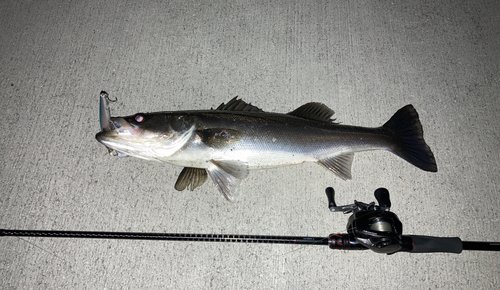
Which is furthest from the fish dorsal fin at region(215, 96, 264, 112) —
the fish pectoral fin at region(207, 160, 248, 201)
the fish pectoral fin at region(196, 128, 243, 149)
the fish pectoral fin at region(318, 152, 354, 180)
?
the fish pectoral fin at region(318, 152, 354, 180)

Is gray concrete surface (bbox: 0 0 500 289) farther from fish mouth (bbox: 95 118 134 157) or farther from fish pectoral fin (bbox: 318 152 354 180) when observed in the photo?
fish mouth (bbox: 95 118 134 157)

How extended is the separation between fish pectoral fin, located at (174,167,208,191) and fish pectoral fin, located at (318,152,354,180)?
790mm

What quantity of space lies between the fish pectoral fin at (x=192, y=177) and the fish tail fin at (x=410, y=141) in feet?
4.25

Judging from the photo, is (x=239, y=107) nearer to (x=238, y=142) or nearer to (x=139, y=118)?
(x=238, y=142)

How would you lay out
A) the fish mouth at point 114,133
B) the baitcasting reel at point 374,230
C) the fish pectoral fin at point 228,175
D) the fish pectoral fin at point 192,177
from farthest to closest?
the fish pectoral fin at point 192,177
the fish pectoral fin at point 228,175
the fish mouth at point 114,133
the baitcasting reel at point 374,230

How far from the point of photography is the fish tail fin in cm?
187

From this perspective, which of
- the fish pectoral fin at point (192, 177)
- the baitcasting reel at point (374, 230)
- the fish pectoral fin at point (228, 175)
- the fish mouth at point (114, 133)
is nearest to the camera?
the baitcasting reel at point (374, 230)

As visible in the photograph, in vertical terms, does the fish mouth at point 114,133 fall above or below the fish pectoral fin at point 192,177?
above

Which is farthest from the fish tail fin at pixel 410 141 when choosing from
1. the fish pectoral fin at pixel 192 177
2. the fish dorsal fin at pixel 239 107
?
the fish pectoral fin at pixel 192 177

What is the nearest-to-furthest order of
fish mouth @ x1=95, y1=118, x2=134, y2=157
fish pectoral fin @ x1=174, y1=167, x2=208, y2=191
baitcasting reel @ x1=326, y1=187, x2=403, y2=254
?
baitcasting reel @ x1=326, y1=187, x2=403, y2=254
fish mouth @ x1=95, y1=118, x2=134, y2=157
fish pectoral fin @ x1=174, y1=167, x2=208, y2=191

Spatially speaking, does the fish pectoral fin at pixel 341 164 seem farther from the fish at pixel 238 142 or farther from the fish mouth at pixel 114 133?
the fish mouth at pixel 114 133

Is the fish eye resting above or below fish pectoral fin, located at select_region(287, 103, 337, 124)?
below

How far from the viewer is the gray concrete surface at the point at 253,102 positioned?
1.80 meters

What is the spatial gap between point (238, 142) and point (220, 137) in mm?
116
